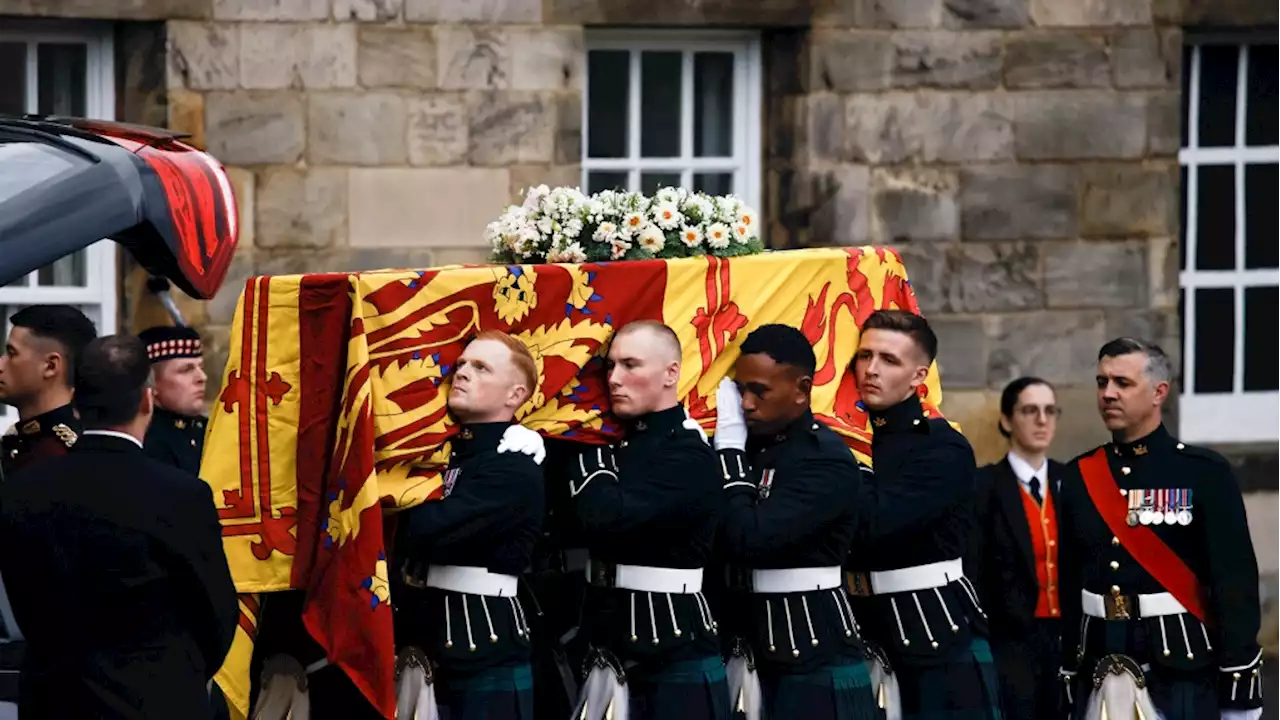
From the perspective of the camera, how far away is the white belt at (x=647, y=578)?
7.88m

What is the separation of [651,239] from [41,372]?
1994 millimetres

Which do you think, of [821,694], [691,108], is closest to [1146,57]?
[691,108]

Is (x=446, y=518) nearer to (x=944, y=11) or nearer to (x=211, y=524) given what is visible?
(x=211, y=524)

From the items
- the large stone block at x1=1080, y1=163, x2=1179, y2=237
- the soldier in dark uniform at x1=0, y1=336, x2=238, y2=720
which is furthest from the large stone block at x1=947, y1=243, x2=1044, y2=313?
the soldier in dark uniform at x1=0, y1=336, x2=238, y2=720

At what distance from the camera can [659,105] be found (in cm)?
1165

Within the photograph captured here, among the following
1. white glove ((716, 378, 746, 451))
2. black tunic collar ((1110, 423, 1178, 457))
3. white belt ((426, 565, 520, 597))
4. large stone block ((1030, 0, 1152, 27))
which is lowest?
white belt ((426, 565, 520, 597))

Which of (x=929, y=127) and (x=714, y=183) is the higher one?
(x=929, y=127)

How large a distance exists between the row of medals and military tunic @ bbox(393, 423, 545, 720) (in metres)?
2.09

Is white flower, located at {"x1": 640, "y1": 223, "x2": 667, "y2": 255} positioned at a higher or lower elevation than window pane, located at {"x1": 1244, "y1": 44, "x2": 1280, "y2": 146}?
lower

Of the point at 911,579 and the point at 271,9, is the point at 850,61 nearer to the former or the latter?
the point at 271,9

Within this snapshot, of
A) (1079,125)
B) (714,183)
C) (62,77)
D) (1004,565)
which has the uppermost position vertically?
(62,77)

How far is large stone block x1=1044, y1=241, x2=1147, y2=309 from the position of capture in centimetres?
1180

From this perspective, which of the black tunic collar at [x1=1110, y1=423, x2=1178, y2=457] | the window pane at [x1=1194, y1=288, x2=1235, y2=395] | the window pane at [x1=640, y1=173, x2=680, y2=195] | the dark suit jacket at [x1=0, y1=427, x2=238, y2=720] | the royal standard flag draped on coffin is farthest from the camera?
the window pane at [x1=1194, y1=288, x2=1235, y2=395]

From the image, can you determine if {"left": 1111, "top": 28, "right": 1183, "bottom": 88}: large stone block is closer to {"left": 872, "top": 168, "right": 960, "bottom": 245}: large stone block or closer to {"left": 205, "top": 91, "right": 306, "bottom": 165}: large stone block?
{"left": 872, "top": 168, "right": 960, "bottom": 245}: large stone block
